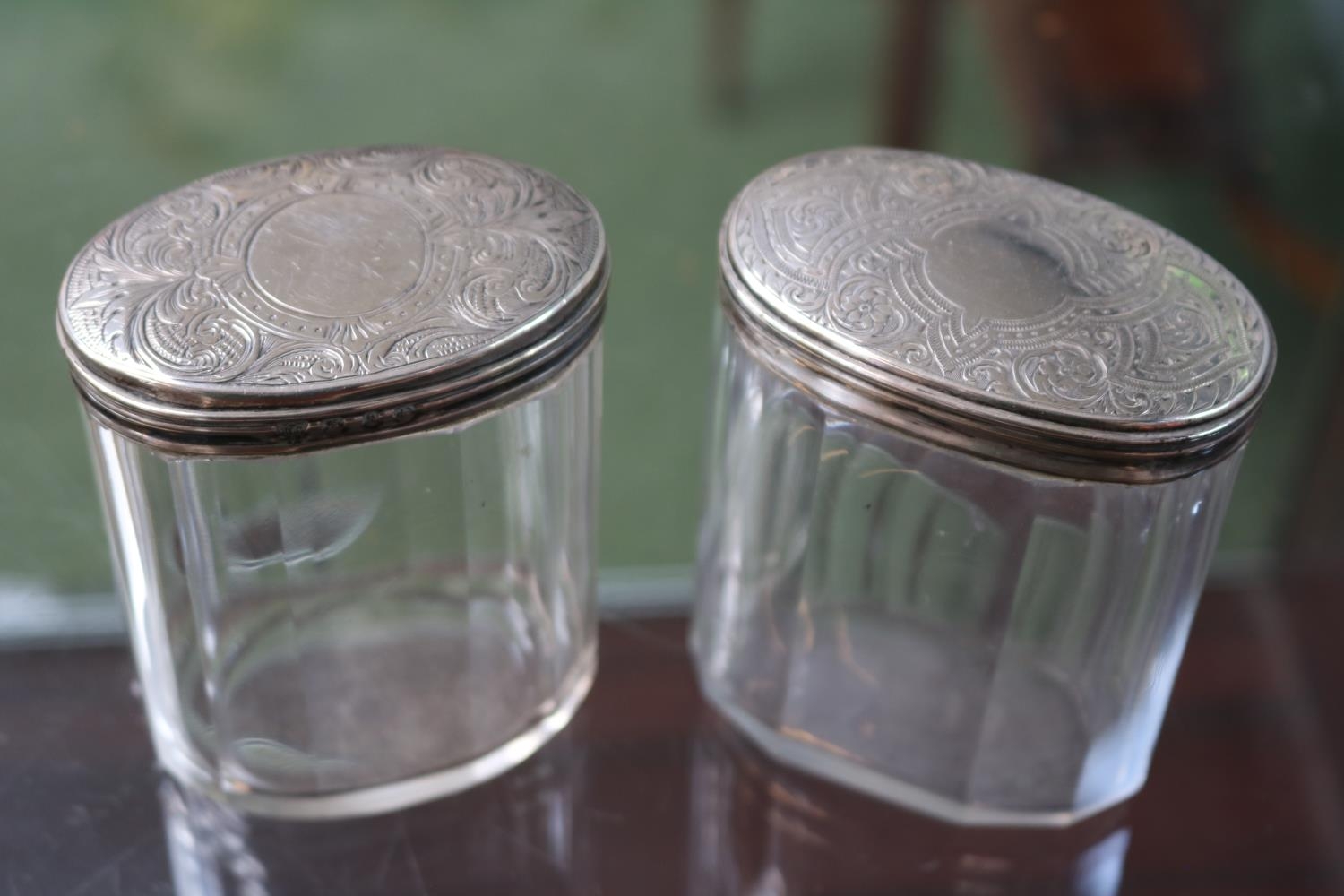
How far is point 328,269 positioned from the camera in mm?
573

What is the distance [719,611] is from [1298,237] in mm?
579

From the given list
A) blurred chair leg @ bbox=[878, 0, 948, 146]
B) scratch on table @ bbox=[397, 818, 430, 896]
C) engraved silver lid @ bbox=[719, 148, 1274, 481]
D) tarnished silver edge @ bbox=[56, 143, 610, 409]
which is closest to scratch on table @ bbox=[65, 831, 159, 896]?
scratch on table @ bbox=[397, 818, 430, 896]

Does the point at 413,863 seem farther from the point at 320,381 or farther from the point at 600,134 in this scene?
the point at 600,134

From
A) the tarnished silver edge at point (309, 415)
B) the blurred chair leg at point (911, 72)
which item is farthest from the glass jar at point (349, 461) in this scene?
the blurred chair leg at point (911, 72)

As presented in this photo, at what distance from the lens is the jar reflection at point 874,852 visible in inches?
25.1

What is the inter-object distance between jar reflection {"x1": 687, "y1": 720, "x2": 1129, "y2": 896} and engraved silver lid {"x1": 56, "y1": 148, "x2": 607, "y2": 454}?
0.23 meters

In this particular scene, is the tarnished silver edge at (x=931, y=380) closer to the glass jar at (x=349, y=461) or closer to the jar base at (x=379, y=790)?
the glass jar at (x=349, y=461)

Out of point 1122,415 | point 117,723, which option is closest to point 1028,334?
point 1122,415

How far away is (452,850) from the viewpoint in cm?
64

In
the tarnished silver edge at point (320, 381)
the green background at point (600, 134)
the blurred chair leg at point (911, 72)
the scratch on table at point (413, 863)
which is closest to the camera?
the tarnished silver edge at point (320, 381)

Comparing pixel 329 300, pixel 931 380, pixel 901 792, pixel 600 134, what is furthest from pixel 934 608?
pixel 600 134

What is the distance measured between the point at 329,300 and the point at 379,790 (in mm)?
217

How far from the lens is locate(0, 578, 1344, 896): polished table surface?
0.63 metres

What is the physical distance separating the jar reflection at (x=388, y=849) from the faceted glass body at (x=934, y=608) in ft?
0.35
